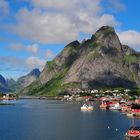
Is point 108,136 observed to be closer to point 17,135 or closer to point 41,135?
point 41,135

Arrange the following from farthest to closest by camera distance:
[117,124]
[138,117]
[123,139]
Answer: [138,117] < [117,124] < [123,139]

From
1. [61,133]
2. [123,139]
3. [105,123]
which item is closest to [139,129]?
[123,139]

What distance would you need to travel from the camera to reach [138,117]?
19400cm

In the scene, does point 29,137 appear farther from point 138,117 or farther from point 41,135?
point 138,117

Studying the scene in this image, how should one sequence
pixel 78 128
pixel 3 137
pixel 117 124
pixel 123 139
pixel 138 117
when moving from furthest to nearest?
pixel 138 117
pixel 117 124
pixel 78 128
pixel 3 137
pixel 123 139

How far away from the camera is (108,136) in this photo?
129 metres

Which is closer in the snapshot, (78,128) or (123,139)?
(123,139)

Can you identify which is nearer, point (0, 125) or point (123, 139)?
point (123, 139)

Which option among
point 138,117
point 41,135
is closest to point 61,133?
point 41,135

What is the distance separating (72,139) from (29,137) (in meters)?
14.7

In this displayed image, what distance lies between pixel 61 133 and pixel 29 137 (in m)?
13.4

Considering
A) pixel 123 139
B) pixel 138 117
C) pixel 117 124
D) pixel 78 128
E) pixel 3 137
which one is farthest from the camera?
pixel 138 117

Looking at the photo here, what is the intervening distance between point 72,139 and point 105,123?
170 ft

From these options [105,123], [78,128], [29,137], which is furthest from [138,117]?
[29,137]
